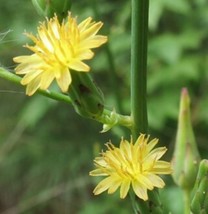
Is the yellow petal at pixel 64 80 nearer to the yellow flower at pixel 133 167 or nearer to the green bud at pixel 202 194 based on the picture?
the yellow flower at pixel 133 167

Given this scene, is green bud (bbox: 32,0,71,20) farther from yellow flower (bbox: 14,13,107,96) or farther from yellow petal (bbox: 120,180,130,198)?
yellow petal (bbox: 120,180,130,198)

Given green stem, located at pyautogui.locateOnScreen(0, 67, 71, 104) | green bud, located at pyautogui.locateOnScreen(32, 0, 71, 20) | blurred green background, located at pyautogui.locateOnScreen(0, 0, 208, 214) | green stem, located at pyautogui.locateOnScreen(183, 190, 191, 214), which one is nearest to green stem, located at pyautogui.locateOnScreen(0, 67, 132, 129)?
green stem, located at pyautogui.locateOnScreen(0, 67, 71, 104)

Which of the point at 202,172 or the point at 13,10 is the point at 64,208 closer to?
the point at 13,10

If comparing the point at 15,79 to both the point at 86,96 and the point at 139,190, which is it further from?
the point at 139,190

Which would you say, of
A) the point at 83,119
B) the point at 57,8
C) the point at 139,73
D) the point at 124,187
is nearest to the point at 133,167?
Answer: the point at 124,187

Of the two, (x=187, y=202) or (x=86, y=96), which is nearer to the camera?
(x=86, y=96)

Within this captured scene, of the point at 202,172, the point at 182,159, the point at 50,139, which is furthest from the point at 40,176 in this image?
the point at 202,172
